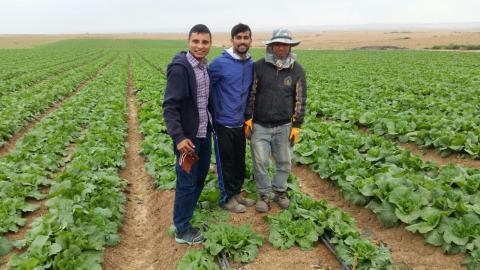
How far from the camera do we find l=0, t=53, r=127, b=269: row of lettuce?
4414mm

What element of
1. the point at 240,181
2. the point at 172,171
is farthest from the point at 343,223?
the point at 172,171

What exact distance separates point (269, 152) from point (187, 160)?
5.01 feet

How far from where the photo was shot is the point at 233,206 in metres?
5.75

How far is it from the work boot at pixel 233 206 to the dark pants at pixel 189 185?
856 mm

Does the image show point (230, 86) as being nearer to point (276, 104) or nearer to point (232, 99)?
point (232, 99)

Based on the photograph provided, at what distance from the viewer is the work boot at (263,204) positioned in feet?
18.8

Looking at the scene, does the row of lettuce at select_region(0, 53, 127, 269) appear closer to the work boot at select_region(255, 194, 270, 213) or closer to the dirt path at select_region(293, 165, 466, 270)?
the work boot at select_region(255, 194, 270, 213)

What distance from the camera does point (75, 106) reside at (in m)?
13.2

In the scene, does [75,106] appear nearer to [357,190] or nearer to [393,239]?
[357,190]

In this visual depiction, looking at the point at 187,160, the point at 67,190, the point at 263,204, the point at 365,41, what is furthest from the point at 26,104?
the point at 365,41

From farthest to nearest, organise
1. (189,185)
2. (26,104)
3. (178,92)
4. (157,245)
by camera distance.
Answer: (26,104) → (157,245) → (189,185) → (178,92)

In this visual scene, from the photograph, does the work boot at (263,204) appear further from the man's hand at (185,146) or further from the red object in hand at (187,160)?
the man's hand at (185,146)

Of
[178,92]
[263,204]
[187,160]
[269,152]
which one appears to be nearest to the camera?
[178,92]

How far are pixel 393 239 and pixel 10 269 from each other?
4533 mm
